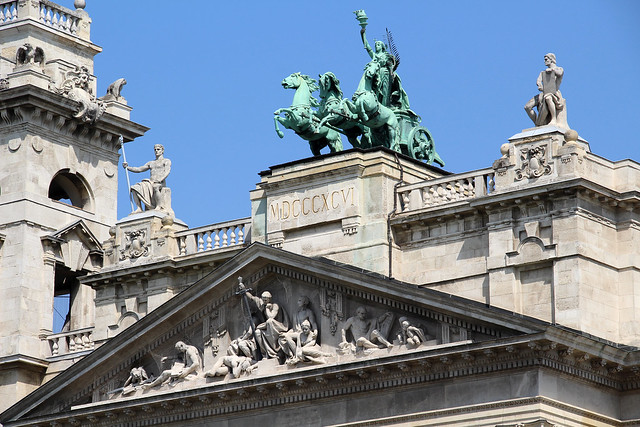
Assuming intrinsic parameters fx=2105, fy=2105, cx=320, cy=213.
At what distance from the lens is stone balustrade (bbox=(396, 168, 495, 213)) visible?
53.7 m

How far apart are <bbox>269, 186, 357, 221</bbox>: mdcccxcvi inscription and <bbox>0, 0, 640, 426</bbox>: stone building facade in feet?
0.16

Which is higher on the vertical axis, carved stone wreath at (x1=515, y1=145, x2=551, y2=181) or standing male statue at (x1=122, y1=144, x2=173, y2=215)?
standing male statue at (x1=122, y1=144, x2=173, y2=215)

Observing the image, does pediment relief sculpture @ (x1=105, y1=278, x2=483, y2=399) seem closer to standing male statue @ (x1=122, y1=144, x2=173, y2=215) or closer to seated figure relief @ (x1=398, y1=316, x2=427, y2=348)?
seated figure relief @ (x1=398, y1=316, x2=427, y2=348)

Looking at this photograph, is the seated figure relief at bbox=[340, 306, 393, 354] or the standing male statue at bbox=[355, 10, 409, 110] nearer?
the seated figure relief at bbox=[340, 306, 393, 354]

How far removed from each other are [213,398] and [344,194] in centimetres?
636

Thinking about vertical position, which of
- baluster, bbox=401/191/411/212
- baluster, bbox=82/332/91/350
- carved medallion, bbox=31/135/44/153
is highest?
carved medallion, bbox=31/135/44/153

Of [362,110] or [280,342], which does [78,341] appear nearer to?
[280,342]

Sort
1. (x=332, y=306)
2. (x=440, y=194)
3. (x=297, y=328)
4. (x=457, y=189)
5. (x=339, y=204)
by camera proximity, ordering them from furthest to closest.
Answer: (x=339, y=204), (x=440, y=194), (x=457, y=189), (x=297, y=328), (x=332, y=306)

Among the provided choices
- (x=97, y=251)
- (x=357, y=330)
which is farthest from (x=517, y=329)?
(x=97, y=251)

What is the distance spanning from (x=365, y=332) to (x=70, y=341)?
1334cm

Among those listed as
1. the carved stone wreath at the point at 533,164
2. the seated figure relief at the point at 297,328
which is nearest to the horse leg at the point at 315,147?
the seated figure relief at the point at 297,328

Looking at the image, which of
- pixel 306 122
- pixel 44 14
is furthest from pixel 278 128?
pixel 44 14

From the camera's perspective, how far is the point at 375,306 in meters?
A: 52.3

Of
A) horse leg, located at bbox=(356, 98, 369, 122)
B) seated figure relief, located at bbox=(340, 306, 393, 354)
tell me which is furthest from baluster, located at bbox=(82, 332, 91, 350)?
seated figure relief, located at bbox=(340, 306, 393, 354)
